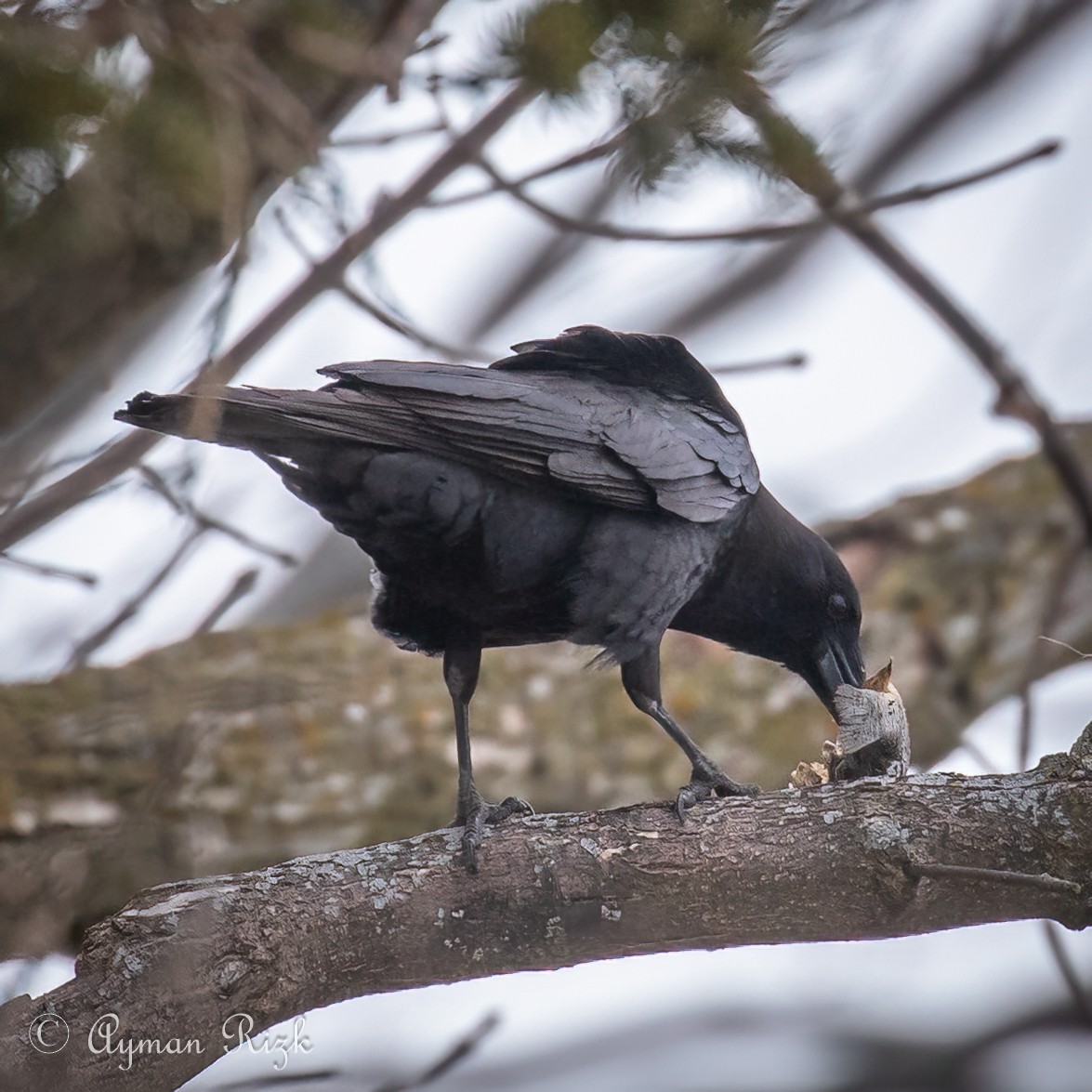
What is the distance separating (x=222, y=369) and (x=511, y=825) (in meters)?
1.73

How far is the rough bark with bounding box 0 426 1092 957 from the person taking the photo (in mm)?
4992

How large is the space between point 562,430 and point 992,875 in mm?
2018

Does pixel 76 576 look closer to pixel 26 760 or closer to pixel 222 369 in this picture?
pixel 222 369

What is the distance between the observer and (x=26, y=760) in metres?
5.01

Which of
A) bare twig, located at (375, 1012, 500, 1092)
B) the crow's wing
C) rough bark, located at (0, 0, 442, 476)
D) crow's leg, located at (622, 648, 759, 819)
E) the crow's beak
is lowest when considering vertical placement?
bare twig, located at (375, 1012, 500, 1092)

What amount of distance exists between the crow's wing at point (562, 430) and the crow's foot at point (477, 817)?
105cm

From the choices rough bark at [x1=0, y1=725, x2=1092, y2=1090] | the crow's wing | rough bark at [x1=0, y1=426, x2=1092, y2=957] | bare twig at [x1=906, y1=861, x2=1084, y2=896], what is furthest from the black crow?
rough bark at [x1=0, y1=426, x2=1092, y2=957]

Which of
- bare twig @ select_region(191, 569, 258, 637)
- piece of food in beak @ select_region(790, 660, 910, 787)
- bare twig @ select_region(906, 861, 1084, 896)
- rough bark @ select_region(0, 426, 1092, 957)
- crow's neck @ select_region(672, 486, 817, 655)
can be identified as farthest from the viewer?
rough bark @ select_region(0, 426, 1092, 957)

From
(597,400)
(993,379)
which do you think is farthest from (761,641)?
(993,379)

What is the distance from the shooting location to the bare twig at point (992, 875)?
111 inches

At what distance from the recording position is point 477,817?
3.57 meters

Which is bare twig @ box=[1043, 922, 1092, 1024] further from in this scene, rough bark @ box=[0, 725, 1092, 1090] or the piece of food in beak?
rough bark @ box=[0, 725, 1092, 1090]

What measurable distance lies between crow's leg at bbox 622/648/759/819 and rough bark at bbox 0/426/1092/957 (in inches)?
56.8

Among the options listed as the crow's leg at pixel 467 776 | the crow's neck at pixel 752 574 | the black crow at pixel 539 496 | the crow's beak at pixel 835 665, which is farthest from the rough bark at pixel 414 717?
the crow's neck at pixel 752 574
